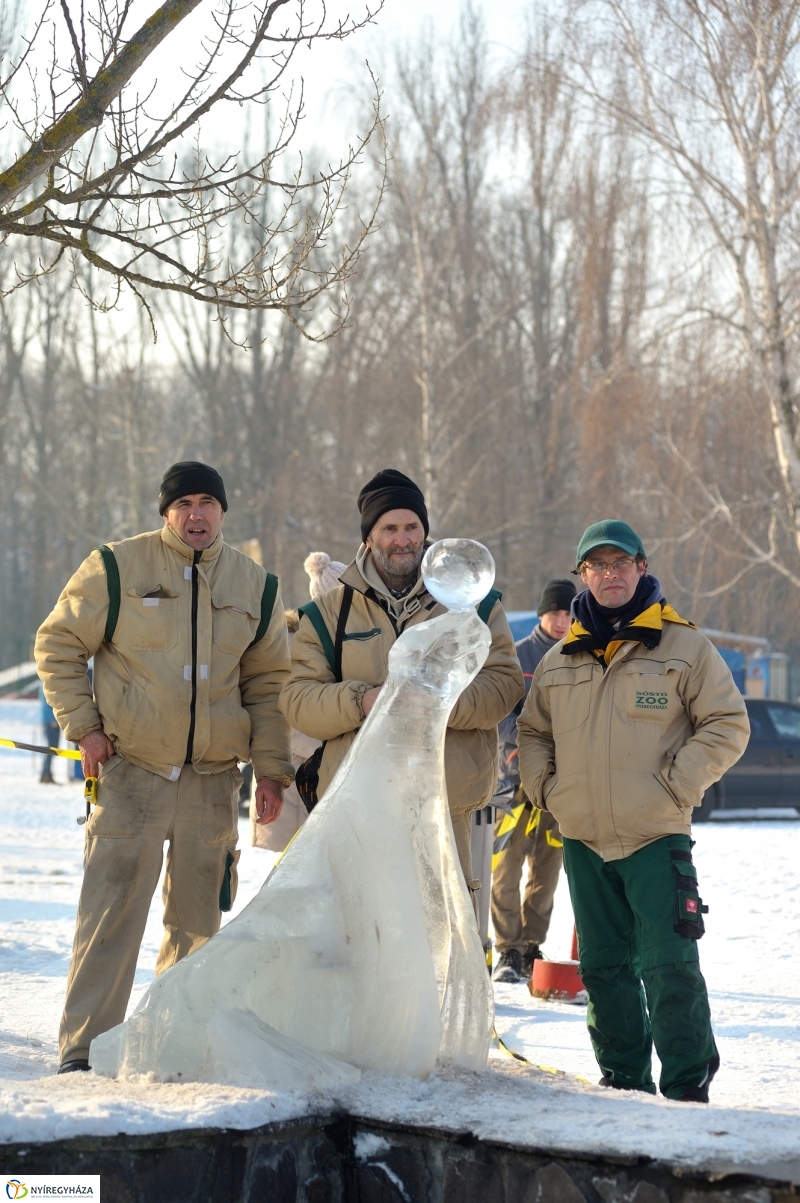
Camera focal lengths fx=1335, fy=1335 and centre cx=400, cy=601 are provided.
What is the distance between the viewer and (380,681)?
3.98 metres

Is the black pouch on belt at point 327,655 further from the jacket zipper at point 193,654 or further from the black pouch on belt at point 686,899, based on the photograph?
the black pouch on belt at point 686,899

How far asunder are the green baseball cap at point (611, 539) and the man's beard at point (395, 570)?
50 cm

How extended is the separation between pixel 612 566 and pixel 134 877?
182 centimetres

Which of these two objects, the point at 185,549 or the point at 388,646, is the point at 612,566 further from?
the point at 185,549

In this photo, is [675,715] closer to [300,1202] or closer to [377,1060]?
[377,1060]

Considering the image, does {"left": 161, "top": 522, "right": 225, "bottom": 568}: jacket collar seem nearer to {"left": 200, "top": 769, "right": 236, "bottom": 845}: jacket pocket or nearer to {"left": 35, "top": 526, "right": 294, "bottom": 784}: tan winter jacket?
{"left": 35, "top": 526, "right": 294, "bottom": 784}: tan winter jacket

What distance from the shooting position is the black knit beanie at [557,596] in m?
6.89

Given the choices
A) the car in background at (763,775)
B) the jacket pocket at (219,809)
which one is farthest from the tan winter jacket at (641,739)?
the car in background at (763,775)

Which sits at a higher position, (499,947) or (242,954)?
(242,954)

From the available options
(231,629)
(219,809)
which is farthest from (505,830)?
(231,629)

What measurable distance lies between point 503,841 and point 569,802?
2.74m

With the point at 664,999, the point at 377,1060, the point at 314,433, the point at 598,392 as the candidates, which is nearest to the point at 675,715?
the point at 664,999

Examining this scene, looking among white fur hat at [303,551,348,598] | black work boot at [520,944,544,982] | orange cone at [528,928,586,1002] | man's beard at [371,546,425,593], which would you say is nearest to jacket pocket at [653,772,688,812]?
man's beard at [371,546,425,593]

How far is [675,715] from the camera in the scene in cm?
399
